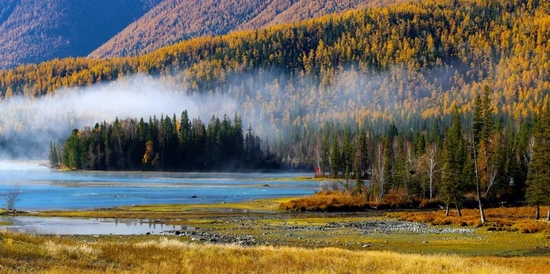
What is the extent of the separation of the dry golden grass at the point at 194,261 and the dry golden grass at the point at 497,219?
26.2 m

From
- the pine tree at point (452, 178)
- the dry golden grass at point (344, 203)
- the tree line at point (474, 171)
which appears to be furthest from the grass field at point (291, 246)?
the tree line at point (474, 171)

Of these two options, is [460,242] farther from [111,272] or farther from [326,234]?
[111,272]

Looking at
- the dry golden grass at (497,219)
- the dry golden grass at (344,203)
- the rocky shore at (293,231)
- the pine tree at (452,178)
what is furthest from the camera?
the dry golden grass at (344,203)

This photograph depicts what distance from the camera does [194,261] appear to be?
3139 centimetres

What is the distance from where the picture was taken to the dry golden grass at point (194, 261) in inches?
A: 1064

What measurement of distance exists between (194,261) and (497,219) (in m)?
49.8

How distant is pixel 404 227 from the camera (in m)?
65.0

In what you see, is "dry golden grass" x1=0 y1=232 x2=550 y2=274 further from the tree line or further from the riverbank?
the tree line

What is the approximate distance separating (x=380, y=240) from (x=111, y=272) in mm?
33505

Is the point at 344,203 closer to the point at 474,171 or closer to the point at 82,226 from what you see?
→ the point at 474,171

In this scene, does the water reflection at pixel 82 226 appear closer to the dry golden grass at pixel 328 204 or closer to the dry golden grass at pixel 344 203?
the dry golden grass at pixel 328 204

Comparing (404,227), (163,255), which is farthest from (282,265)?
(404,227)

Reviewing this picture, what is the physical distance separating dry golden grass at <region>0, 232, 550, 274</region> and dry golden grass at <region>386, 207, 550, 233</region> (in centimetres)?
2616

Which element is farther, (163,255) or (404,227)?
(404,227)
